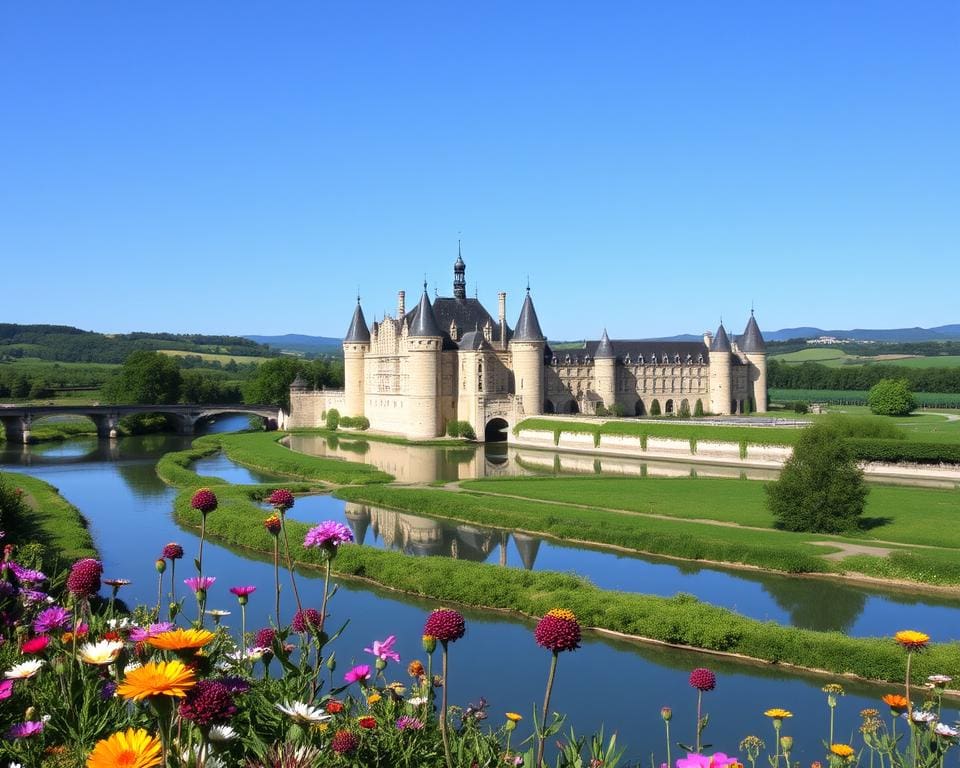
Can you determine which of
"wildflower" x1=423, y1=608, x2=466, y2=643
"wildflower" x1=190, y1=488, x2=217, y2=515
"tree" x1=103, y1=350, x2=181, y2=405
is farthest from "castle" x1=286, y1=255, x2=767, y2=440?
"wildflower" x1=423, y1=608, x2=466, y2=643

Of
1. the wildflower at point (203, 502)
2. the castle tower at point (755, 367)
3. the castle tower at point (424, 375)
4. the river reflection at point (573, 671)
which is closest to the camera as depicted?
the wildflower at point (203, 502)

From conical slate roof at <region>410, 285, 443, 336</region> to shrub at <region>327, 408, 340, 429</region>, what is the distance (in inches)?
424

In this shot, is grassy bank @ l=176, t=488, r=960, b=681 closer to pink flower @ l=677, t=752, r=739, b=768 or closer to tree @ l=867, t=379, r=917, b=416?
pink flower @ l=677, t=752, r=739, b=768

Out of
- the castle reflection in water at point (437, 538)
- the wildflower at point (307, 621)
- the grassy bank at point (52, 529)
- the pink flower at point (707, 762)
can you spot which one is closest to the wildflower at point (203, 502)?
the wildflower at point (307, 621)

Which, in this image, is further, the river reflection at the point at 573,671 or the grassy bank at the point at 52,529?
the grassy bank at the point at 52,529

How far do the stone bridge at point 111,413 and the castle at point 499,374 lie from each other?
11.4 ft

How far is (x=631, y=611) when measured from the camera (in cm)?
1736

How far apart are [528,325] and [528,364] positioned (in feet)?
8.24

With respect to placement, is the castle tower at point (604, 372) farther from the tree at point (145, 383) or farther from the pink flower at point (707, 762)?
the pink flower at point (707, 762)

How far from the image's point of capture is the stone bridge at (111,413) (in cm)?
5725

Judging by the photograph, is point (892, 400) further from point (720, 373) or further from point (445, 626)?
point (445, 626)

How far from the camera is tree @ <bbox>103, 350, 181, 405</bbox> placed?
68.8 meters

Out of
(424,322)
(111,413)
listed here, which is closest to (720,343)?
(424,322)

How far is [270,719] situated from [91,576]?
1367mm
